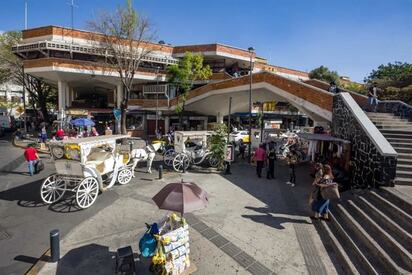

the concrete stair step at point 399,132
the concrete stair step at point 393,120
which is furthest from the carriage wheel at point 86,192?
the concrete stair step at point 393,120

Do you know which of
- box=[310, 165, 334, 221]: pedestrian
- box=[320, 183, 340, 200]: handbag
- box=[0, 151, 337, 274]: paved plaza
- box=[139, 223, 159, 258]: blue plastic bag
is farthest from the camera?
box=[310, 165, 334, 221]: pedestrian

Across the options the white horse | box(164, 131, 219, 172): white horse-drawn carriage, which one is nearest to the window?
box(164, 131, 219, 172): white horse-drawn carriage

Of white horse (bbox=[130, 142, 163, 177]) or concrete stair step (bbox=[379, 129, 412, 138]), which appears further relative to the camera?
white horse (bbox=[130, 142, 163, 177])

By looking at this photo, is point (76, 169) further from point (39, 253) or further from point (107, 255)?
point (107, 255)

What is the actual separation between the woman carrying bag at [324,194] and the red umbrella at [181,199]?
382 centimetres

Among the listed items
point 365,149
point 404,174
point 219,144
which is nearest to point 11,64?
point 219,144

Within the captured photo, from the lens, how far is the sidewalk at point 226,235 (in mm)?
5676

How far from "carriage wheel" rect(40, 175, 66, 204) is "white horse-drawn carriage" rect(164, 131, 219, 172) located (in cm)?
580

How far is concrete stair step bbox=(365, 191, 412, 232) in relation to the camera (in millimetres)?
5866

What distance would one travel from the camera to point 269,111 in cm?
3619

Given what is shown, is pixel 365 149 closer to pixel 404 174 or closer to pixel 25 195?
pixel 404 174

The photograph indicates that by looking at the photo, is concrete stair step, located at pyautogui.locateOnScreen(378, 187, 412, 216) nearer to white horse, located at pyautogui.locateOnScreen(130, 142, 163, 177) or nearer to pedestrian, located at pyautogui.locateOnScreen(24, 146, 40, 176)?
white horse, located at pyautogui.locateOnScreen(130, 142, 163, 177)

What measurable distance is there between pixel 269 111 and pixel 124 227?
3128 centimetres

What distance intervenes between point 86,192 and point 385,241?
8137mm
